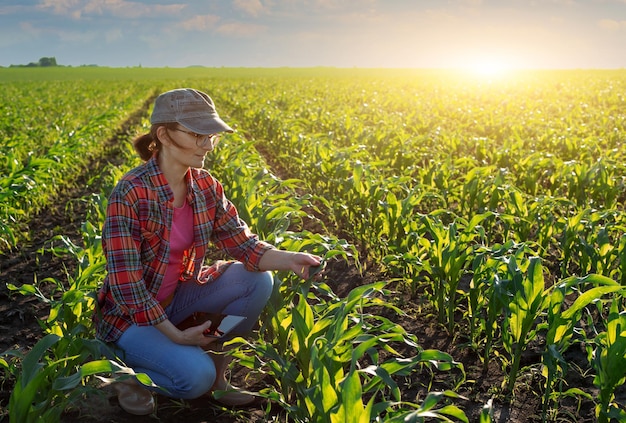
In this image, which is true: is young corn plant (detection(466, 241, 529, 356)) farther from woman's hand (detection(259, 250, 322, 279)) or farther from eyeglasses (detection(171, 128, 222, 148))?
eyeglasses (detection(171, 128, 222, 148))

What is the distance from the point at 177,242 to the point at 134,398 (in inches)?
28.9

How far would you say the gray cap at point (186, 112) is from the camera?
106 inches

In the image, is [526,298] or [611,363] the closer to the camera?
[611,363]

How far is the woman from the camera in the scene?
8.80 feet

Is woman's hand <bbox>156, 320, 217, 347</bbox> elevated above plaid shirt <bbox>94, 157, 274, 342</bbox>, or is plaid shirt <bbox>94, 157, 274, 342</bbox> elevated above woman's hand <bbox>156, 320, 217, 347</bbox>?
plaid shirt <bbox>94, 157, 274, 342</bbox>

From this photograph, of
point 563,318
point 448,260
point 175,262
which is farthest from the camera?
point 448,260

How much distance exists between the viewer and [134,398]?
9.43 ft

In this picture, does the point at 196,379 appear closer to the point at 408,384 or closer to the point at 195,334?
the point at 195,334

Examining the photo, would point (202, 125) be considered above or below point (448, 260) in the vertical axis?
above

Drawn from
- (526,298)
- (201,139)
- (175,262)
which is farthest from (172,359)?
(526,298)

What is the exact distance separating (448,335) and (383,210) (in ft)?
4.14

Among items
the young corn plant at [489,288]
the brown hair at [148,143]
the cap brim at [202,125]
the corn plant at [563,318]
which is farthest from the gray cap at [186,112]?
the corn plant at [563,318]

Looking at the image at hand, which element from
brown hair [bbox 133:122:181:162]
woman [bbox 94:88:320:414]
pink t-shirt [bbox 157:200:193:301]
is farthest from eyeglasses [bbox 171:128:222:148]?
pink t-shirt [bbox 157:200:193:301]

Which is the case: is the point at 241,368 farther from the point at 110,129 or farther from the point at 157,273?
the point at 110,129
